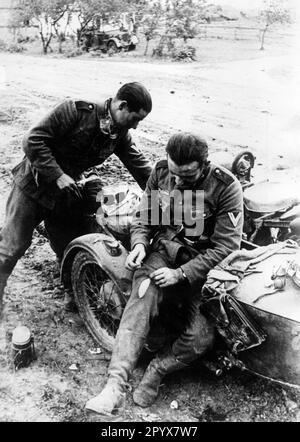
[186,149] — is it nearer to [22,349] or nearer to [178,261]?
[178,261]


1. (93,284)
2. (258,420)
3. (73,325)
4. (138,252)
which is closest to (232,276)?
(138,252)

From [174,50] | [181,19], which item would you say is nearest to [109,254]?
[174,50]

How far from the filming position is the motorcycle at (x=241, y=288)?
9.02 ft

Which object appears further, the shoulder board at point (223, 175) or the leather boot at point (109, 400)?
the shoulder board at point (223, 175)

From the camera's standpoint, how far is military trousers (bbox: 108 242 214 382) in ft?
10.0

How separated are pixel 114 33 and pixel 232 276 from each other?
2115cm

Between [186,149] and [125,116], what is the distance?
876mm

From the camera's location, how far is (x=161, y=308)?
3260mm

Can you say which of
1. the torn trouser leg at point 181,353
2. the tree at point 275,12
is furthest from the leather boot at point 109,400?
the tree at point 275,12

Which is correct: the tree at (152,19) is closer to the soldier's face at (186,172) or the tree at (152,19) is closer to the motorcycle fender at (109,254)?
the motorcycle fender at (109,254)

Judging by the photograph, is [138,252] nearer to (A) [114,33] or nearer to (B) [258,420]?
(B) [258,420]

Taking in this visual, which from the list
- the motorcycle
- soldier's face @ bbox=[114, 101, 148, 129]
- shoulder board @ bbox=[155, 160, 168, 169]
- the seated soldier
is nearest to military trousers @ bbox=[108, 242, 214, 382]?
the seated soldier

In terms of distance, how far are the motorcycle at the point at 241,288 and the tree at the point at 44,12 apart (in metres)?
20.3

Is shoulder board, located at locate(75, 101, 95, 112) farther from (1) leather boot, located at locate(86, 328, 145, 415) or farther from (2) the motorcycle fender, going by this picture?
(1) leather boot, located at locate(86, 328, 145, 415)
